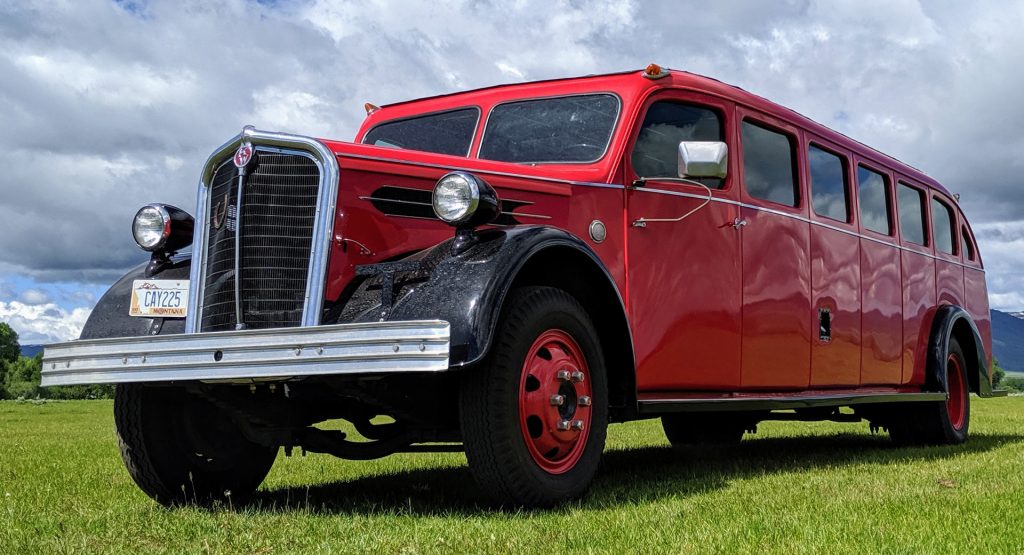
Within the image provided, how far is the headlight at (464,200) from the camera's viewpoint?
4.35 m

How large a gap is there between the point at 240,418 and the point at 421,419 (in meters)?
0.96

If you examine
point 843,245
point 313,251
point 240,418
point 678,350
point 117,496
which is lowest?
point 117,496

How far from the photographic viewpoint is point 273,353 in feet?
13.5

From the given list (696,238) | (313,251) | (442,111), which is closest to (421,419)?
(313,251)

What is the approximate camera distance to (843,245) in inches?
295

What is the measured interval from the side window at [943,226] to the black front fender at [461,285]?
19.5ft

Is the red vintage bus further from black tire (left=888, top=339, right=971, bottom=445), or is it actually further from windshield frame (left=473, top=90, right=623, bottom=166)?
black tire (left=888, top=339, right=971, bottom=445)

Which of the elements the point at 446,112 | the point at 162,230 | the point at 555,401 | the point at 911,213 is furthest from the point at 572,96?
the point at 911,213

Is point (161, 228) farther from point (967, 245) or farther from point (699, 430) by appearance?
point (967, 245)

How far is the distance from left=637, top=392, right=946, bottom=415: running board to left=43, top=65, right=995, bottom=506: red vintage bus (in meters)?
0.03

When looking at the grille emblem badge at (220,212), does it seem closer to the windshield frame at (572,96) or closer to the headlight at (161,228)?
the headlight at (161,228)

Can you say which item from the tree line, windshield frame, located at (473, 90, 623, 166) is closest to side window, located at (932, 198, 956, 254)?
windshield frame, located at (473, 90, 623, 166)

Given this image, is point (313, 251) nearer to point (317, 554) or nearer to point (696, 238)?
point (317, 554)

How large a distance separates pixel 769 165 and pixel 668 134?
104 centimetres
